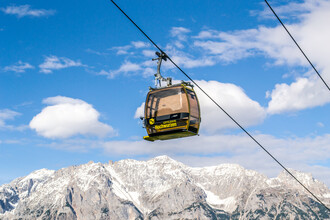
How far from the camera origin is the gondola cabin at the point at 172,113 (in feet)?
99.1

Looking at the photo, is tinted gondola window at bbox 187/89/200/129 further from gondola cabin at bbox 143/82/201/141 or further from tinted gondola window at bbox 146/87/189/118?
tinted gondola window at bbox 146/87/189/118

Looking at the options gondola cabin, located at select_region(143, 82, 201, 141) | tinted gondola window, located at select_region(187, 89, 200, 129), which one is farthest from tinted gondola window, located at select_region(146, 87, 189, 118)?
tinted gondola window, located at select_region(187, 89, 200, 129)

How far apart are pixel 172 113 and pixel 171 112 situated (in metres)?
0.16

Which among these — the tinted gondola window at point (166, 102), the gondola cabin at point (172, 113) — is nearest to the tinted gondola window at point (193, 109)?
the gondola cabin at point (172, 113)

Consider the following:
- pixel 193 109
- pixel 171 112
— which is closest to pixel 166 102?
pixel 171 112

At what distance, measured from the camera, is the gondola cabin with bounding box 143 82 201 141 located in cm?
3020

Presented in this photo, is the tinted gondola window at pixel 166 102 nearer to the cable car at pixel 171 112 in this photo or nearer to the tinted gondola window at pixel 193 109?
the cable car at pixel 171 112

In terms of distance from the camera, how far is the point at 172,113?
101 ft

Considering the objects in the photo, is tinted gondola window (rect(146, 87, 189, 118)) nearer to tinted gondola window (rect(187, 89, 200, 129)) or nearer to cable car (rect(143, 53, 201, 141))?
cable car (rect(143, 53, 201, 141))

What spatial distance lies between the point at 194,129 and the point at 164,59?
539cm

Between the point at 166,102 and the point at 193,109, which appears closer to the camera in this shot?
the point at 193,109

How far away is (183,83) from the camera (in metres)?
30.6

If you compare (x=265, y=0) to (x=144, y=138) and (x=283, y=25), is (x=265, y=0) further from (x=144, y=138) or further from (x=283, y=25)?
(x=144, y=138)

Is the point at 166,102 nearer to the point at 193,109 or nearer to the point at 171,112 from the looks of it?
the point at 171,112
